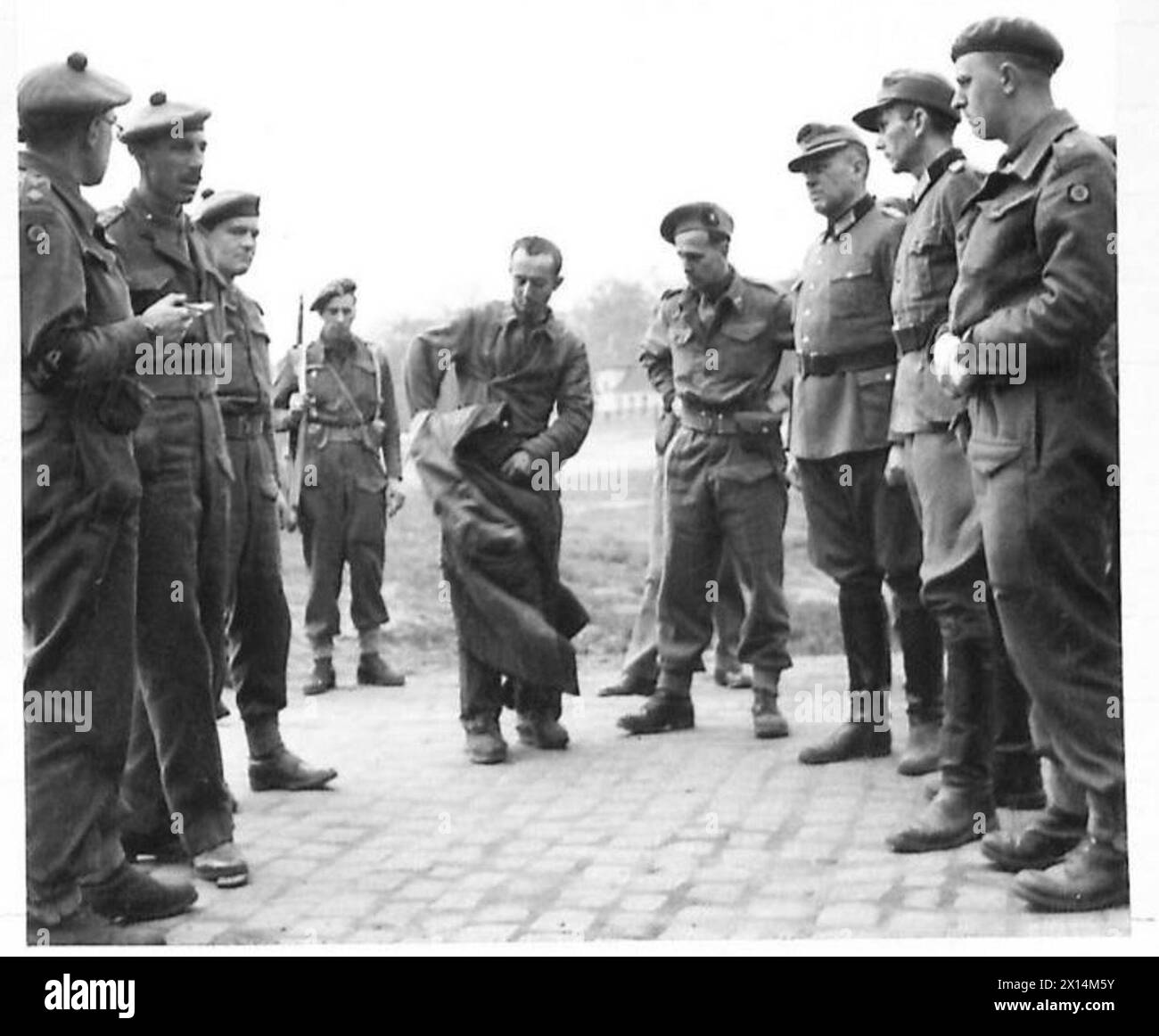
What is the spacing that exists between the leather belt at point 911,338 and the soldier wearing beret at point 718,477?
109cm

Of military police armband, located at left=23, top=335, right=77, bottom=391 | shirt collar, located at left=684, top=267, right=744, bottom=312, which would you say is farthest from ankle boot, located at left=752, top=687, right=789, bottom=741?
military police armband, located at left=23, top=335, right=77, bottom=391

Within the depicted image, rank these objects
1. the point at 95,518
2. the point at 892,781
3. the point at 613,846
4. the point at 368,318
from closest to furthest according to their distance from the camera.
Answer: the point at 95,518 < the point at 613,846 < the point at 892,781 < the point at 368,318

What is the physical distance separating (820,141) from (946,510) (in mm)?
1317

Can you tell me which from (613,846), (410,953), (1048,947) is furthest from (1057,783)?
(410,953)

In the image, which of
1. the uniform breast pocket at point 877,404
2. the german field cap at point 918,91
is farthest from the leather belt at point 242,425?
the german field cap at point 918,91

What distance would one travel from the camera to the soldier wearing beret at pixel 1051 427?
4.37m

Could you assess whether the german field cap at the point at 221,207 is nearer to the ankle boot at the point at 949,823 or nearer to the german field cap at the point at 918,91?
the german field cap at the point at 918,91

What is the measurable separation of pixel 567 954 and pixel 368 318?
250cm

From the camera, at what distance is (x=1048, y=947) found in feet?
14.5

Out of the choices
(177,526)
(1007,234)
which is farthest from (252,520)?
(1007,234)

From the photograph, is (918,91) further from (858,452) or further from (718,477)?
(718,477)

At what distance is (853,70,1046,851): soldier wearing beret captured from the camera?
487 centimetres
